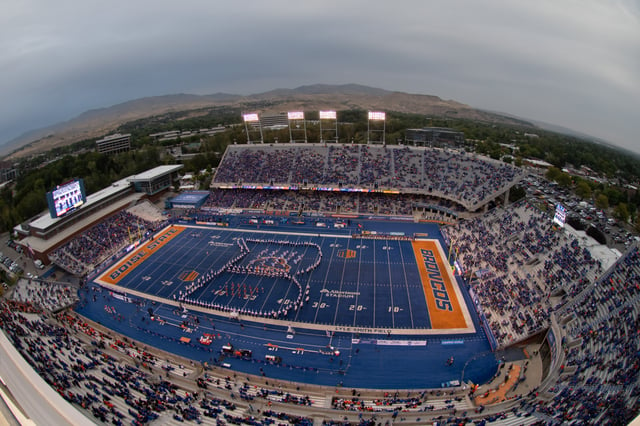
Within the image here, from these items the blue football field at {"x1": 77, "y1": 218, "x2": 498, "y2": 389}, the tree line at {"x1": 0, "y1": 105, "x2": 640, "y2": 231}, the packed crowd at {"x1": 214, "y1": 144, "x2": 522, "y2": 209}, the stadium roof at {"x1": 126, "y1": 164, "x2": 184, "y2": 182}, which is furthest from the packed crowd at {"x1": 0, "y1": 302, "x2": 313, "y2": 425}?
the tree line at {"x1": 0, "y1": 105, "x2": 640, "y2": 231}

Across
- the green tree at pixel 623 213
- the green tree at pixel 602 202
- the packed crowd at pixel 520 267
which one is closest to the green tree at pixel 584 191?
the green tree at pixel 602 202

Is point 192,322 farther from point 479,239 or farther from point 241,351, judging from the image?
point 479,239

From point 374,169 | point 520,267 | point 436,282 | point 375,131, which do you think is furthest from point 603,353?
point 375,131

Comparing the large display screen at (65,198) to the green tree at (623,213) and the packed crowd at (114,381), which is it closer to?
the packed crowd at (114,381)

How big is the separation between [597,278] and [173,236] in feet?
144

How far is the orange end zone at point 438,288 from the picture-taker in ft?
85.6

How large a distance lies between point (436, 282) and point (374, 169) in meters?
26.5

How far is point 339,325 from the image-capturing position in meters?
25.7

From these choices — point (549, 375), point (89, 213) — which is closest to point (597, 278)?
point (549, 375)

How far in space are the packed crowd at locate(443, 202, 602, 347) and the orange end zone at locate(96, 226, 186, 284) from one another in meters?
34.5

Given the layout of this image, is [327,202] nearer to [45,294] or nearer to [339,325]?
[339,325]

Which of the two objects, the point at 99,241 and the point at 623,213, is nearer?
the point at 99,241

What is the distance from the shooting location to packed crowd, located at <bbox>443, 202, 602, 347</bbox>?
24.6m

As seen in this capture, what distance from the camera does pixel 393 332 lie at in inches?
979
